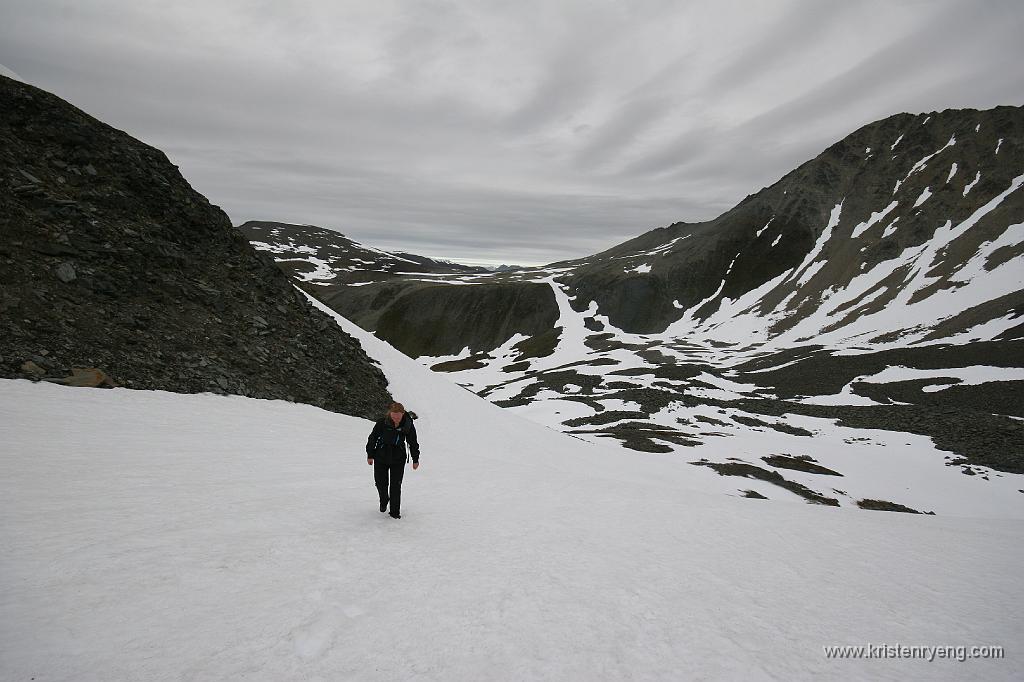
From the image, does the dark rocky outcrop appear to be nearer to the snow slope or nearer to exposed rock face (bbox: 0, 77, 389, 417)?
exposed rock face (bbox: 0, 77, 389, 417)

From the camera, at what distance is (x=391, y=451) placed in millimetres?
9797

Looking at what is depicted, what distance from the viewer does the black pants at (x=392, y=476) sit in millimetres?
9875

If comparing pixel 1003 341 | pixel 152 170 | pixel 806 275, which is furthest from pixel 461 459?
pixel 806 275

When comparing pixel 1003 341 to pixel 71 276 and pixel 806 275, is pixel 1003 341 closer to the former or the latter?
pixel 806 275

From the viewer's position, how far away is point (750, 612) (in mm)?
7402

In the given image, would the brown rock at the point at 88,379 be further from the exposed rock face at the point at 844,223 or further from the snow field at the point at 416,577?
the exposed rock face at the point at 844,223

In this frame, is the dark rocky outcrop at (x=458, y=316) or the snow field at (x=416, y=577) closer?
the snow field at (x=416, y=577)

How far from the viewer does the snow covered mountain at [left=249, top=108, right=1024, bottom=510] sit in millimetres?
44688

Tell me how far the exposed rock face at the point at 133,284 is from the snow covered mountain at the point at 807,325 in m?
27.6

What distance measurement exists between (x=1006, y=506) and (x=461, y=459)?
3512 centimetres

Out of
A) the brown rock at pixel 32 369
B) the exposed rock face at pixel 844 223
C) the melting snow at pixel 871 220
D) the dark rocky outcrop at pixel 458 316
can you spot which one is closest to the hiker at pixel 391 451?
the brown rock at pixel 32 369

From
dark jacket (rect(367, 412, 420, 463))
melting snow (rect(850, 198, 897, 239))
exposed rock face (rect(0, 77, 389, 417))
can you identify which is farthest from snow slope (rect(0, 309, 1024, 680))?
melting snow (rect(850, 198, 897, 239))

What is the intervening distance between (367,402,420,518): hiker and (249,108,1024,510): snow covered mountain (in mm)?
29605

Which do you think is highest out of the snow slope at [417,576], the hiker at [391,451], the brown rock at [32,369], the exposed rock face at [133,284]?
the exposed rock face at [133,284]
